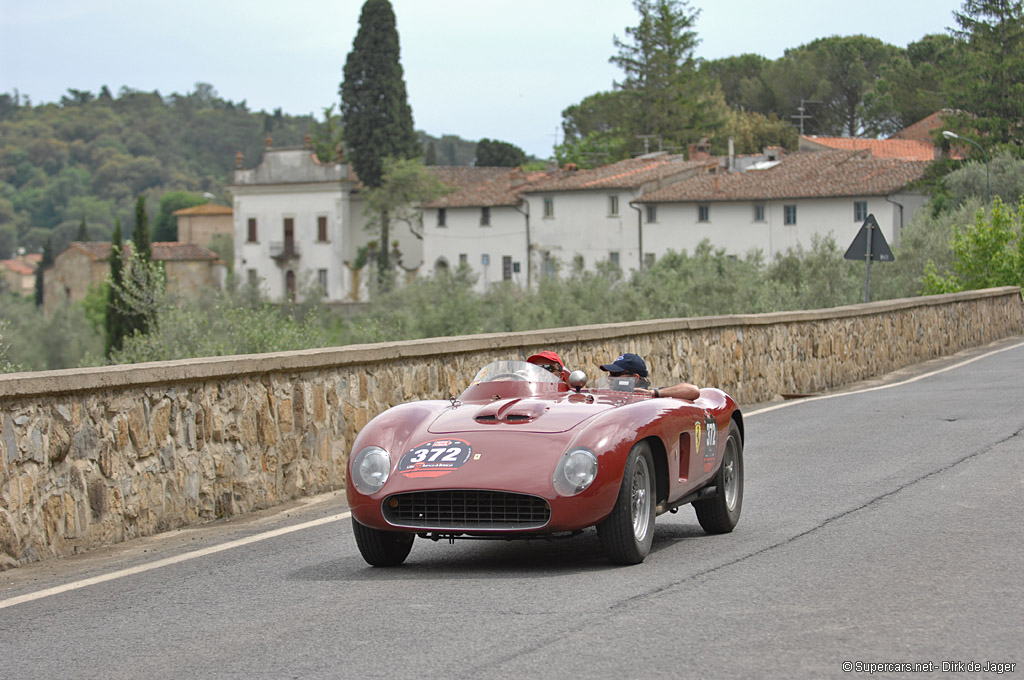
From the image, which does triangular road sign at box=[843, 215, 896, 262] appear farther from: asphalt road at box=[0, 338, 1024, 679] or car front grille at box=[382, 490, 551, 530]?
car front grille at box=[382, 490, 551, 530]

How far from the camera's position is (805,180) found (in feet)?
244

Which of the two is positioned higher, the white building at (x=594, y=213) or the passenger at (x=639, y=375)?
the white building at (x=594, y=213)

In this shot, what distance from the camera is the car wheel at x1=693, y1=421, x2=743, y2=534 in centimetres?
850

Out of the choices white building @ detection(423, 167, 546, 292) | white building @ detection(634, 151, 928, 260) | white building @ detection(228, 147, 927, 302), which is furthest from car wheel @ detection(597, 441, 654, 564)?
white building @ detection(423, 167, 546, 292)

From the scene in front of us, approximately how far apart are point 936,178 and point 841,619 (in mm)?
65972

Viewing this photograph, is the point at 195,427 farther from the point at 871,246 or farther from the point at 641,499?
the point at 871,246

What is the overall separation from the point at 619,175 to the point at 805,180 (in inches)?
555

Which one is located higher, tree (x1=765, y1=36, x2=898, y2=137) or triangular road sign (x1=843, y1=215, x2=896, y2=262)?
tree (x1=765, y1=36, x2=898, y2=137)

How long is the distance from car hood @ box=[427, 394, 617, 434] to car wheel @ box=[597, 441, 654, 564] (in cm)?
37

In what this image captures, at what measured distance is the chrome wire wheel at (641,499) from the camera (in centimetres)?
736

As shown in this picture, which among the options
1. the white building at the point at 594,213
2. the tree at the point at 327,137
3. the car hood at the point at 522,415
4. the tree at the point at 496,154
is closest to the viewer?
the car hood at the point at 522,415

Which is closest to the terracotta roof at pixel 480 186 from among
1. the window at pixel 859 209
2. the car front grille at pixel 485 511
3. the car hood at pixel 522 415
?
the window at pixel 859 209

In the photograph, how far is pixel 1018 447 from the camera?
1258 cm

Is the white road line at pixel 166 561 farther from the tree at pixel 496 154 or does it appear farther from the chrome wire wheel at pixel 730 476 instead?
the tree at pixel 496 154
